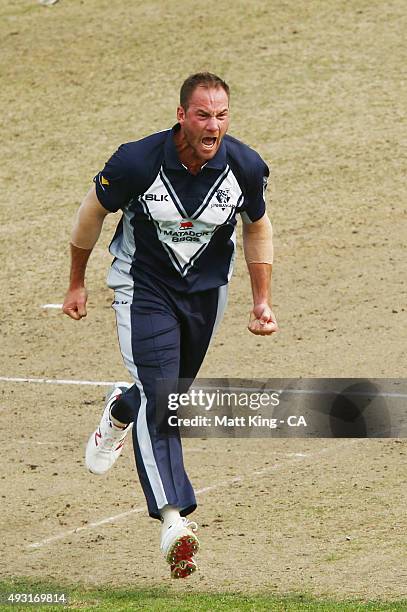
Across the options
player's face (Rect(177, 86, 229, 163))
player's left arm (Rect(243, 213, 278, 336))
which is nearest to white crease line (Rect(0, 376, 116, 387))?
player's left arm (Rect(243, 213, 278, 336))

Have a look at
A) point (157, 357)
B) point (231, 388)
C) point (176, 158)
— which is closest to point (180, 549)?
point (157, 357)

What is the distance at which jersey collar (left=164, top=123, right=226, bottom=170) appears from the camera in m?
7.67

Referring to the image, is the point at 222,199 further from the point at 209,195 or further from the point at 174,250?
the point at 174,250

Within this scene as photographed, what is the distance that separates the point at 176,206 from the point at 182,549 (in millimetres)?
1868

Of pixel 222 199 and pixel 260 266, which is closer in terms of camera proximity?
pixel 222 199

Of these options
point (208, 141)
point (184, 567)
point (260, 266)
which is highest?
point (208, 141)

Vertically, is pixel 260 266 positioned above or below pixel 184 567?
A: above

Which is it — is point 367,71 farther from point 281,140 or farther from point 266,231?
point 266,231

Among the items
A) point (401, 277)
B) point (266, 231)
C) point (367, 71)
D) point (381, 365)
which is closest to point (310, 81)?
point (367, 71)

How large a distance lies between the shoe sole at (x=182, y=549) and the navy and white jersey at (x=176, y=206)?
1.44m

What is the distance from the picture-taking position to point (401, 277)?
1498 centimetres

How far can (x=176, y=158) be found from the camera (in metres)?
7.69

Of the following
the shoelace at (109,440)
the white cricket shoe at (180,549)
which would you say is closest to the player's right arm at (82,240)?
the shoelace at (109,440)

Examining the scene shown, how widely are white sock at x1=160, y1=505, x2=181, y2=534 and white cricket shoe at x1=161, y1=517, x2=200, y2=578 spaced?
11cm
